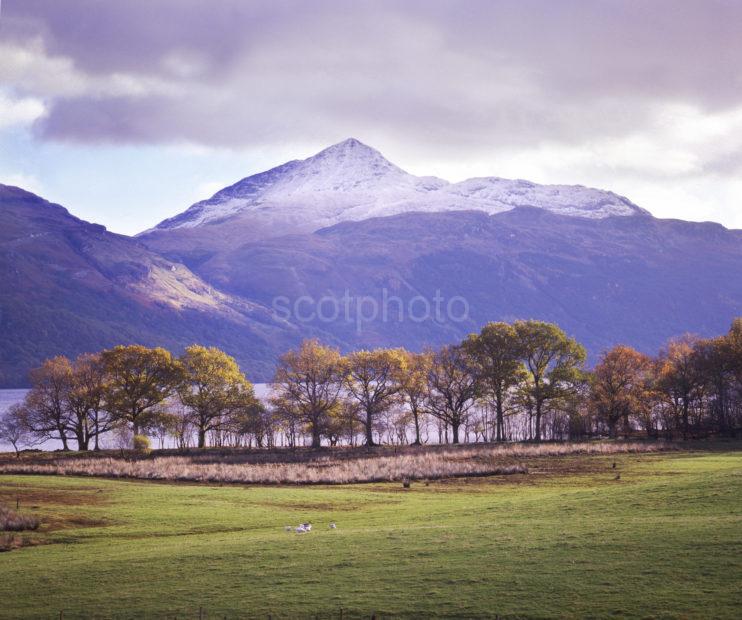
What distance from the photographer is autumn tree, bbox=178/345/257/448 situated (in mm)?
107312

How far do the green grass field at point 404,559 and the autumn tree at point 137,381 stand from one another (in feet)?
194

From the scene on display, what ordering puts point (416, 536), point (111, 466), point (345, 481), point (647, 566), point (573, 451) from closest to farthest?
1. point (647, 566)
2. point (416, 536)
3. point (345, 481)
4. point (111, 466)
5. point (573, 451)

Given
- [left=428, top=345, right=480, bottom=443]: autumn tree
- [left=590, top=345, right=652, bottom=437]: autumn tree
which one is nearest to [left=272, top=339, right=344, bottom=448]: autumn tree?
[left=428, top=345, right=480, bottom=443]: autumn tree

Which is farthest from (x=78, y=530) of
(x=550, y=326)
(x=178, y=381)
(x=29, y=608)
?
(x=550, y=326)

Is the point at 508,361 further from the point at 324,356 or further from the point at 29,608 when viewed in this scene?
the point at 29,608

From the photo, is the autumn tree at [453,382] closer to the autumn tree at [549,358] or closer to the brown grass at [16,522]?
the autumn tree at [549,358]

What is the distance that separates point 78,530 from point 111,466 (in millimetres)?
38659

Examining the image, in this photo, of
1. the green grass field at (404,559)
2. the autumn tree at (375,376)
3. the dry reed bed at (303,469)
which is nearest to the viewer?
the green grass field at (404,559)

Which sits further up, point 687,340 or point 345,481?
Result: point 687,340

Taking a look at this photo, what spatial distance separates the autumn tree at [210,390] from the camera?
352 feet

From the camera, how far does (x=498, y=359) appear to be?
111875 mm

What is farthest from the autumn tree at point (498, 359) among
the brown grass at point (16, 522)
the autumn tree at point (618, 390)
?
the brown grass at point (16, 522)

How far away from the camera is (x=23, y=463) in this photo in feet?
260

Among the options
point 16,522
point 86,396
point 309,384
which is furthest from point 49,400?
point 16,522
